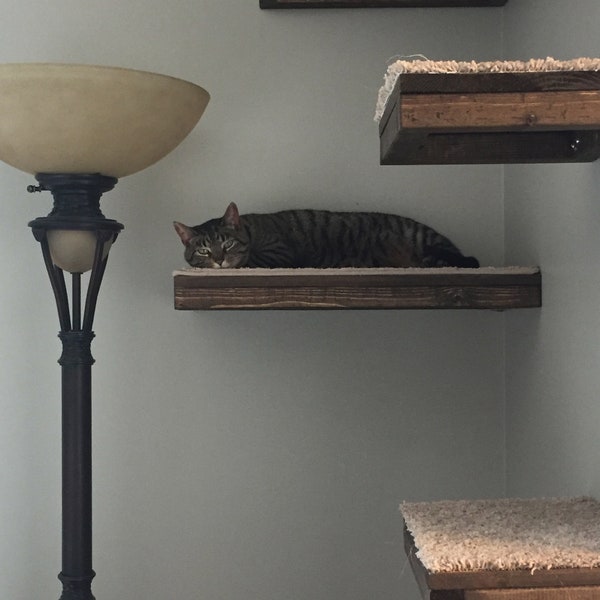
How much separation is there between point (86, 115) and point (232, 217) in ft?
1.31

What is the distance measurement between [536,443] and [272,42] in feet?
3.52

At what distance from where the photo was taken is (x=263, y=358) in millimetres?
2191

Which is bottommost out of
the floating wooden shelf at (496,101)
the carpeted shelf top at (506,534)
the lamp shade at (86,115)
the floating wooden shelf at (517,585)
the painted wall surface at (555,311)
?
the floating wooden shelf at (517,585)

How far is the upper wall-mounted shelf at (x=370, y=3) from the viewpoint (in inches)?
84.3

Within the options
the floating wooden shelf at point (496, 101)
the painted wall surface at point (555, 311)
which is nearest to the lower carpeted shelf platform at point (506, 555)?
the painted wall surface at point (555, 311)

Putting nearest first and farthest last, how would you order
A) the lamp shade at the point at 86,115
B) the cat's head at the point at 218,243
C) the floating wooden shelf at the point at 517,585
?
1. the floating wooden shelf at the point at 517,585
2. the lamp shade at the point at 86,115
3. the cat's head at the point at 218,243

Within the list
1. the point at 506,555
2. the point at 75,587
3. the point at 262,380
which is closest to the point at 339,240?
the point at 262,380

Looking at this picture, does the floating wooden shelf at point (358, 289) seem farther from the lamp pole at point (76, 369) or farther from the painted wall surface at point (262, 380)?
the painted wall surface at point (262, 380)

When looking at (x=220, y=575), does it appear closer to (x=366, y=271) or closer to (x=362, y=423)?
(x=362, y=423)

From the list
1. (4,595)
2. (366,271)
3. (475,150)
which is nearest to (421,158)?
(475,150)

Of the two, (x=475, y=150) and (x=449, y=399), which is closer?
(x=475, y=150)

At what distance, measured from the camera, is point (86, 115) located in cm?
174

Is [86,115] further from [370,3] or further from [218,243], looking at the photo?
[370,3]

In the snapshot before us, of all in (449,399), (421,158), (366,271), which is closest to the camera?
(421,158)
